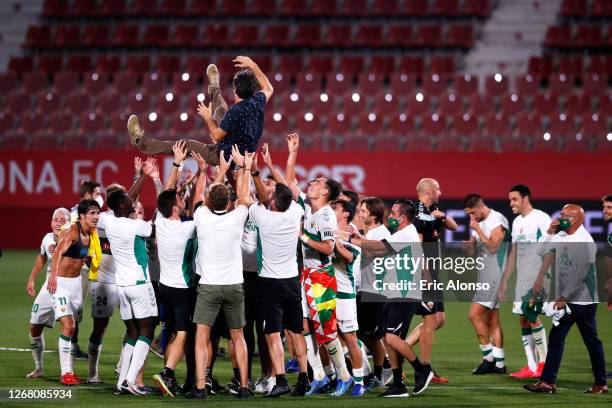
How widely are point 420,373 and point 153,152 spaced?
3.44 meters

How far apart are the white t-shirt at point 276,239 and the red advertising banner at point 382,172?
1293 cm

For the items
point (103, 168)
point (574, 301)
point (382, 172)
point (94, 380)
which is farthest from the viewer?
point (103, 168)

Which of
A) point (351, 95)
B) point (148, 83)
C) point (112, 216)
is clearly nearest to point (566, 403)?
point (112, 216)

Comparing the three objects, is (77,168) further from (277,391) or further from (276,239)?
(277,391)

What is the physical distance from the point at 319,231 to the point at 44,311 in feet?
10.7

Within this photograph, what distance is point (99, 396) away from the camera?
970 cm

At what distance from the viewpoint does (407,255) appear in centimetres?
1029

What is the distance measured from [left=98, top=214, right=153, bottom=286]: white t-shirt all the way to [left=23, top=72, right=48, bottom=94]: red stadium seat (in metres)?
17.7

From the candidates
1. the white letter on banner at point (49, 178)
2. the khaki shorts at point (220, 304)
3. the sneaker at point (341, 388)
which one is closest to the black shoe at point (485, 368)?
the sneaker at point (341, 388)

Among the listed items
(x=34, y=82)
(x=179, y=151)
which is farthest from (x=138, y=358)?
(x=34, y=82)

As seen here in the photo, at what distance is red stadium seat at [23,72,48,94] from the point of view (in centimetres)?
2666

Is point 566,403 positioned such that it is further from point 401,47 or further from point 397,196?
point 401,47

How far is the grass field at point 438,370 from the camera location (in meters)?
9.48

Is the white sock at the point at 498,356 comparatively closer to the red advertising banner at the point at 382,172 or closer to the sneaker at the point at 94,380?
the sneaker at the point at 94,380
